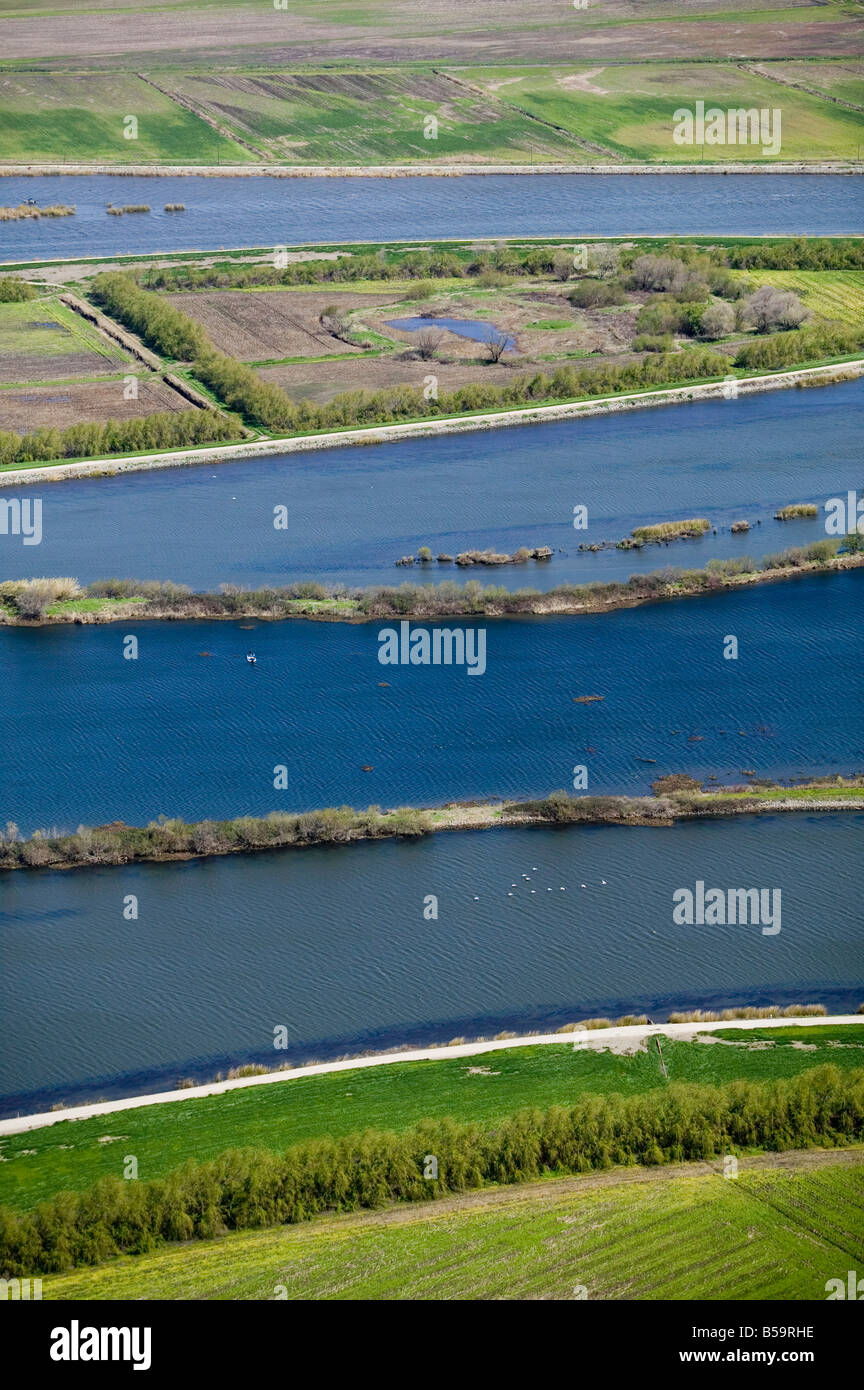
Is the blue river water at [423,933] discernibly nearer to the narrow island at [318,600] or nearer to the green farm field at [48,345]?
the narrow island at [318,600]

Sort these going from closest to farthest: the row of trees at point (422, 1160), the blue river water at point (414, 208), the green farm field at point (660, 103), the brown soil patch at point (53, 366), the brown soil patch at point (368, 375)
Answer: the row of trees at point (422, 1160), the brown soil patch at point (368, 375), the brown soil patch at point (53, 366), the blue river water at point (414, 208), the green farm field at point (660, 103)

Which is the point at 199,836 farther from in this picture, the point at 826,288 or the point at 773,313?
the point at 826,288

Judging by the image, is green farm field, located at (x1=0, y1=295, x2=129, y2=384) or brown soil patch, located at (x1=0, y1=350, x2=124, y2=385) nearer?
brown soil patch, located at (x1=0, y1=350, x2=124, y2=385)

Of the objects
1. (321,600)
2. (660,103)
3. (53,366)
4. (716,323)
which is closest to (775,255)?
(716,323)

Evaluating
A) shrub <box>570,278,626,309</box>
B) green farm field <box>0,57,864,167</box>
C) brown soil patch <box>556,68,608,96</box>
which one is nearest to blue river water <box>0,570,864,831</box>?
shrub <box>570,278,626,309</box>

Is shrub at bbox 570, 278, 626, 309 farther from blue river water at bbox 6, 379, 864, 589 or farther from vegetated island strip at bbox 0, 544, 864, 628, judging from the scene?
vegetated island strip at bbox 0, 544, 864, 628

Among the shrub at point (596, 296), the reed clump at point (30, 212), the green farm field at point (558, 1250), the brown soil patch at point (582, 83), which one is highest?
the brown soil patch at point (582, 83)

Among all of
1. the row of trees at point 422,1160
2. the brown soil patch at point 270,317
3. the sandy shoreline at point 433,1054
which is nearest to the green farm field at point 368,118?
the brown soil patch at point 270,317
